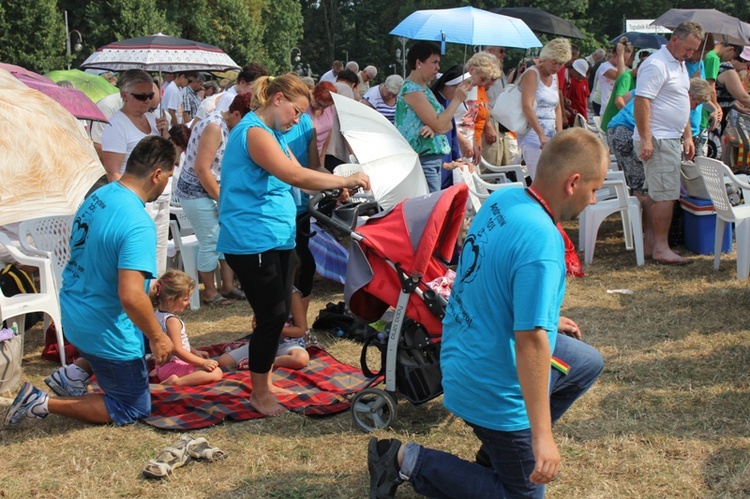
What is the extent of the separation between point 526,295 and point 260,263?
2.06m

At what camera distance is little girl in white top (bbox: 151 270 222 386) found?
5004 mm

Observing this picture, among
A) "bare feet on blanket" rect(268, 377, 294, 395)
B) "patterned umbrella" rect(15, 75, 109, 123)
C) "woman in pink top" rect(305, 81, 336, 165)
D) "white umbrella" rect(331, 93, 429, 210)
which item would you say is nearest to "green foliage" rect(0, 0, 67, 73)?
"patterned umbrella" rect(15, 75, 109, 123)

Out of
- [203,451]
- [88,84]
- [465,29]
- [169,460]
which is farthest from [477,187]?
[88,84]

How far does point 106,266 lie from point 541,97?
18.6 ft

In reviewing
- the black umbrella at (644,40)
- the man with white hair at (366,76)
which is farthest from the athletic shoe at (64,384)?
the black umbrella at (644,40)

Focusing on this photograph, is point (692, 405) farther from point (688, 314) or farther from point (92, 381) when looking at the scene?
point (92, 381)

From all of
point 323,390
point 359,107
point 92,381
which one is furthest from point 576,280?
point 92,381

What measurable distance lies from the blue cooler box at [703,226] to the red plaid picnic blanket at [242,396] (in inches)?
172

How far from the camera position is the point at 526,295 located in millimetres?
2525

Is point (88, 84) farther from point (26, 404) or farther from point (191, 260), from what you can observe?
point (26, 404)

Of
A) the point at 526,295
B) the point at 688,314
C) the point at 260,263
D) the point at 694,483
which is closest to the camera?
the point at 526,295

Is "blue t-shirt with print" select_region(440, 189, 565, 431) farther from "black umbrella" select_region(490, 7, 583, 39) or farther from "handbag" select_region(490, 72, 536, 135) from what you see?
"black umbrella" select_region(490, 7, 583, 39)

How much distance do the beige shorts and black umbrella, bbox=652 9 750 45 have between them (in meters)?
4.99

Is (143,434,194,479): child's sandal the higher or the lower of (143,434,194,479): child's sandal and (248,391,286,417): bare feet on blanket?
the higher
